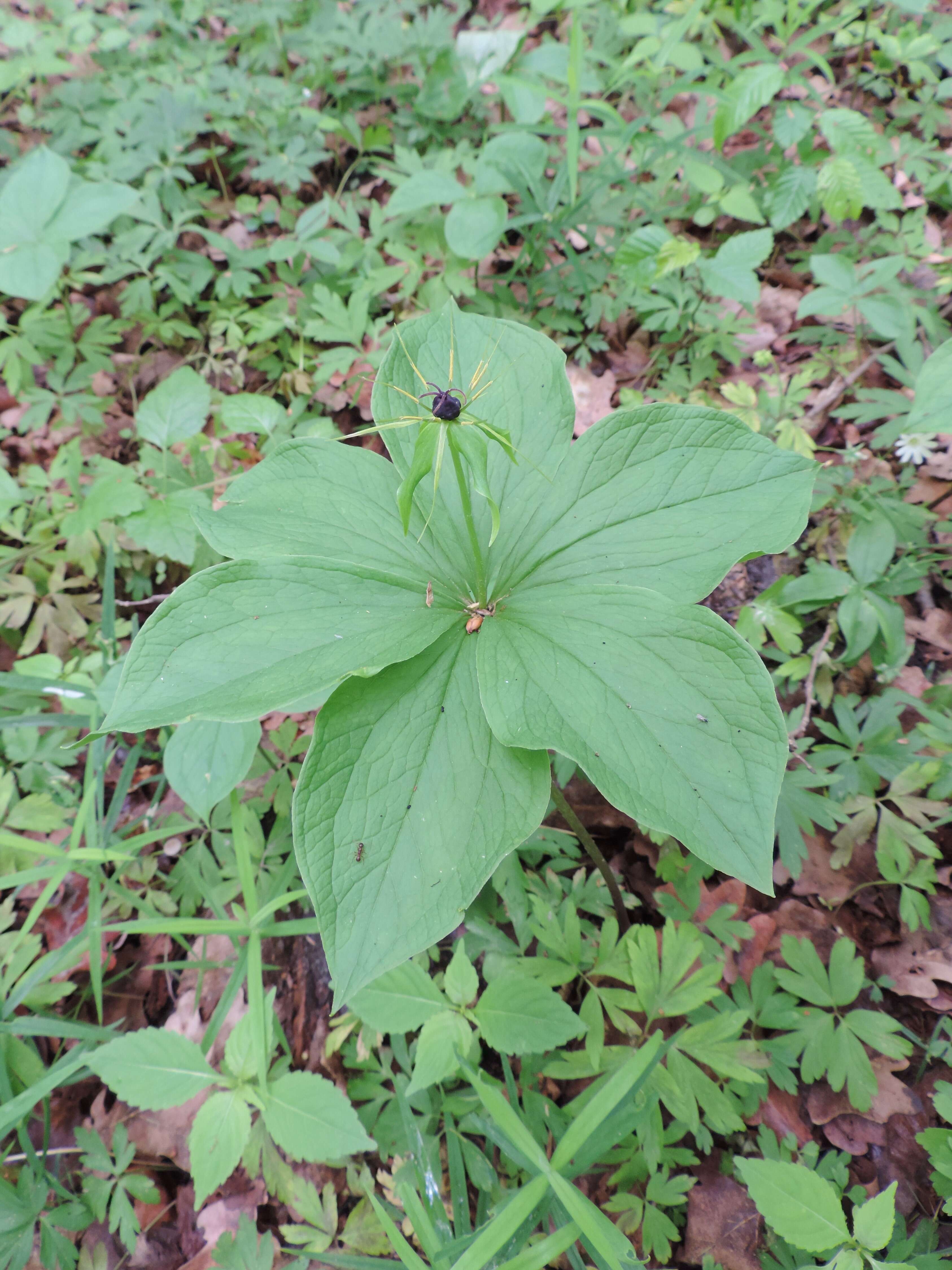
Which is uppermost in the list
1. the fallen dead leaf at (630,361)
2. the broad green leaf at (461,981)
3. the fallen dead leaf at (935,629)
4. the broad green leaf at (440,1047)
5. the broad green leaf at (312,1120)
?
the fallen dead leaf at (630,361)

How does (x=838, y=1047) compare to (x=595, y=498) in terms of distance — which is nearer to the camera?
(x=595, y=498)

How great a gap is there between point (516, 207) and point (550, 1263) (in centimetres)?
401

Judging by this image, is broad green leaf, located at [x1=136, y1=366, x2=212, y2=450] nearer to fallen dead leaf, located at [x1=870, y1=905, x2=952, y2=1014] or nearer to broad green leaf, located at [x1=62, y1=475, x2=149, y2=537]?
broad green leaf, located at [x1=62, y1=475, x2=149, y2=537]

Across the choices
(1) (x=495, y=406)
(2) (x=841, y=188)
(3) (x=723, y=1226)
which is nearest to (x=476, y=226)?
(2) (x=841, y=188)

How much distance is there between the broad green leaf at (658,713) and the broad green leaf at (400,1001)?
0.76 m

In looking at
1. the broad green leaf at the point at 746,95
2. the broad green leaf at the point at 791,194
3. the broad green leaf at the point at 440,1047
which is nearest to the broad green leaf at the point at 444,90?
the broad green leaf at the point at 746,95

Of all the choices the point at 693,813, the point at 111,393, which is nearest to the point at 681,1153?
the point at 693,813

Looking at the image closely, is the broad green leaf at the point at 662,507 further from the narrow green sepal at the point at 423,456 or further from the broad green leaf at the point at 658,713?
the narrow green sepal at the point at 423,456

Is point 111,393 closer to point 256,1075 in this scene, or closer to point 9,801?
point 9,801

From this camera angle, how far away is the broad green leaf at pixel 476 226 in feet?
8.71

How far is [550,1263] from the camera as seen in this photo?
5.08 ft

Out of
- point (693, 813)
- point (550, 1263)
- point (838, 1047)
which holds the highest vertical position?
point (693, 813)

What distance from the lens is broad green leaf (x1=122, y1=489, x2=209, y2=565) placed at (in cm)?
233

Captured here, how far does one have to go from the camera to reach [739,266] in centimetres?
249
